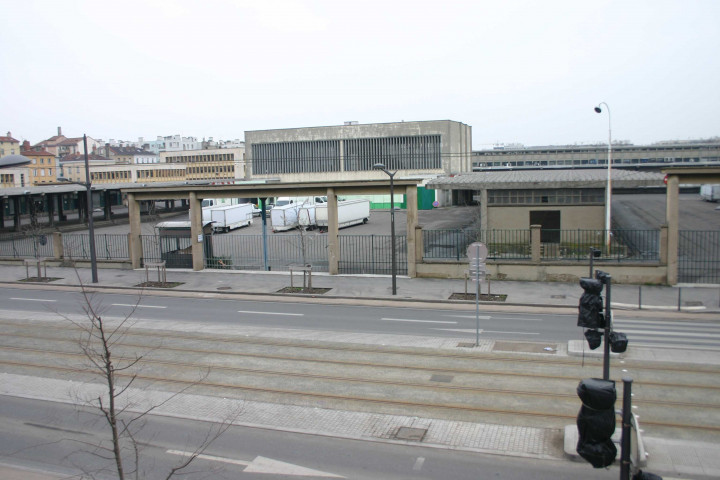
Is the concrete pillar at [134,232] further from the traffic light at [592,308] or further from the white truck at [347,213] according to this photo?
the traffic light at [592,308]

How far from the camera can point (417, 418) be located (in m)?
11.5

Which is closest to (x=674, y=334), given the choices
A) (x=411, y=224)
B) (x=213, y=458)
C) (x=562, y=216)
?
(x=411, y=224)

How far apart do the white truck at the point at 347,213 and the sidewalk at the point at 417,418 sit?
2136 cm

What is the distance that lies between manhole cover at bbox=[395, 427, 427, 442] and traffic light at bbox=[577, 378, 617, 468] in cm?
533

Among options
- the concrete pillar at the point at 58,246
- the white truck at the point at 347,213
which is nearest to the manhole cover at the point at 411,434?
the concrete pillar at the point at 58,246

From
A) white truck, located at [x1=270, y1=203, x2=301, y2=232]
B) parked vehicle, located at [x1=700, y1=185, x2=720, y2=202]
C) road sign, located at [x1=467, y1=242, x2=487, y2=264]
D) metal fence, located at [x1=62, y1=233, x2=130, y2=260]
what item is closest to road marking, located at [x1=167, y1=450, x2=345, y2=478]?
road sign, located at [x1=467, y1=242, x2=487, y2=264]

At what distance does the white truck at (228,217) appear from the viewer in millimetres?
50625

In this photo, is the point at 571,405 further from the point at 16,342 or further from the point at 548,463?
the point at 16,342

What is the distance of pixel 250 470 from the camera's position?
948cm

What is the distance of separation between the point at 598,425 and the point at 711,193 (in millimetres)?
75237

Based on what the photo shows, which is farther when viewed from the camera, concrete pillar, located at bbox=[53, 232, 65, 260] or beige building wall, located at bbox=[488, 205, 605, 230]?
concrete pillar, located at bbox=[53, 232, 65, 260]

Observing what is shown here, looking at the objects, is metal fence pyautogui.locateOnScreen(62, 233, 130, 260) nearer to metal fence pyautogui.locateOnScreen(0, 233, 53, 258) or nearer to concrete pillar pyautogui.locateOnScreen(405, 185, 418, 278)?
metal fence pyautogui.locateOnScreen(0, 233, 53, 258)

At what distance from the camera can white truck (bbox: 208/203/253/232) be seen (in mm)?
50625

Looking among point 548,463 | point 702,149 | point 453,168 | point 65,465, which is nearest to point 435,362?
point 548,463
